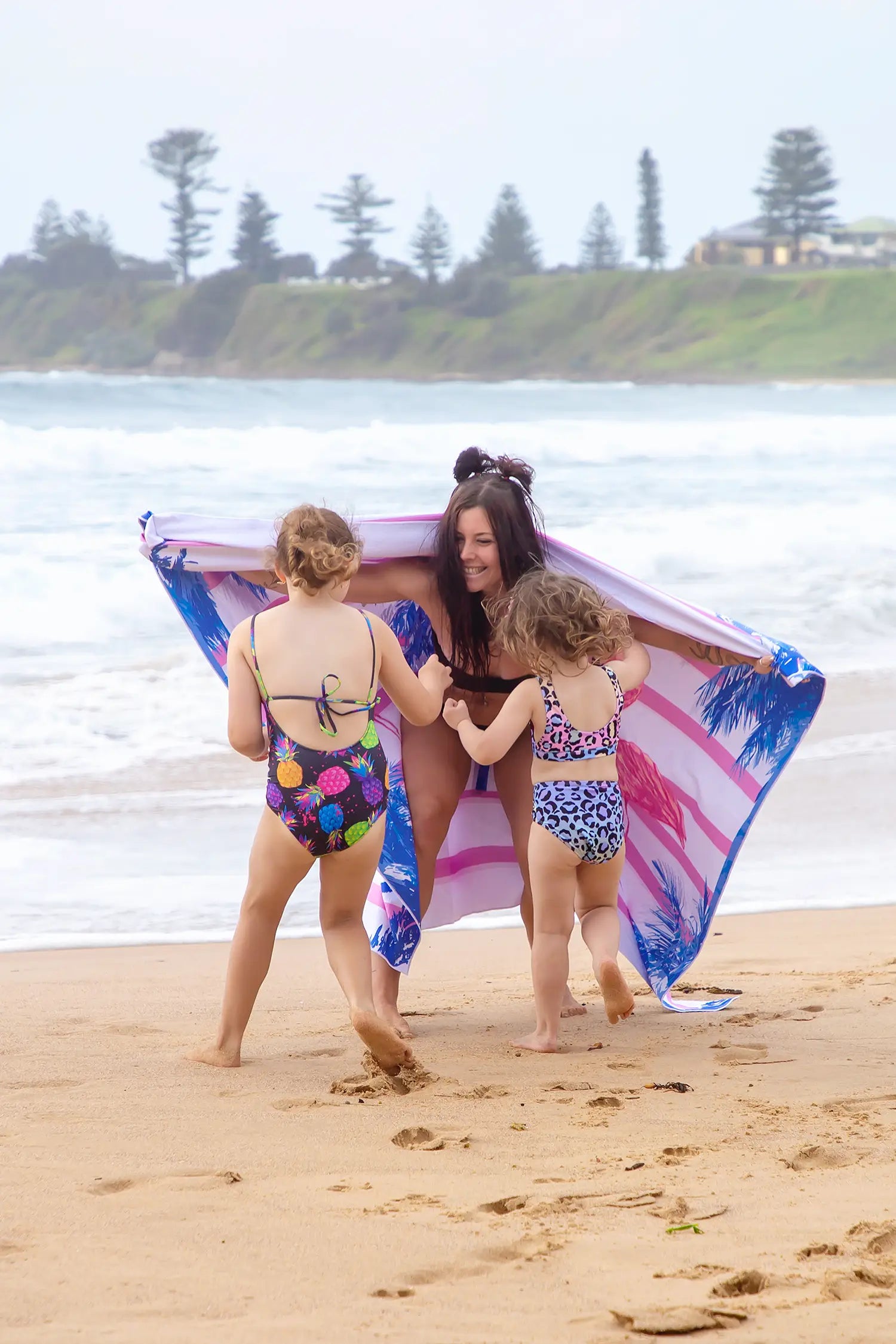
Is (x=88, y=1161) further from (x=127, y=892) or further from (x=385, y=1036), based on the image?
(x=127, y=892)

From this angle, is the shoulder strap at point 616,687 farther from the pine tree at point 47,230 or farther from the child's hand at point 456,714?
the pine tree at point 47,230

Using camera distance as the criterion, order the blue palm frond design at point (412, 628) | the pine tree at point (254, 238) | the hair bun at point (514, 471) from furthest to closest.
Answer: the pine tree at point (254, 238)
the blue palm frond design at point (412, 628)
the hair bun at point (514, 471)

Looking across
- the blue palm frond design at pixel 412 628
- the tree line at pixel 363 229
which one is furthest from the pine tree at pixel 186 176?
the blue palm frond design at pixel 412 628

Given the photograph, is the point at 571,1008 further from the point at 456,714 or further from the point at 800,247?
the point at 800,247

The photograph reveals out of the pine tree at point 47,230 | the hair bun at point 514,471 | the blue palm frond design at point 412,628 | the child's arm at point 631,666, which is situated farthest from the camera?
the pine tree at point 47,230

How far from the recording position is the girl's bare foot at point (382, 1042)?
11.3 feet

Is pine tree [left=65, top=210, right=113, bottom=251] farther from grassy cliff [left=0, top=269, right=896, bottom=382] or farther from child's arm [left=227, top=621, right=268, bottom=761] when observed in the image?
child's arm [left=227, top=621, right=268, bottom=761]

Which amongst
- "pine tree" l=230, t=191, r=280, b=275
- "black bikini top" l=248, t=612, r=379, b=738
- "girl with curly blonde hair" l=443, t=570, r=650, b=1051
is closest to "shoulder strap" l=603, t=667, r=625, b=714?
"girl with curly blonde hair" l=443, t=570, r=650, b=1051

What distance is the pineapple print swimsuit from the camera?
3.59 meters

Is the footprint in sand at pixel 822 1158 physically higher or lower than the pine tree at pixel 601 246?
lower

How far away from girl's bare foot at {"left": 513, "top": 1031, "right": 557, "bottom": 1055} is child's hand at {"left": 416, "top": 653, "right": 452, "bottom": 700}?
99 centimetres

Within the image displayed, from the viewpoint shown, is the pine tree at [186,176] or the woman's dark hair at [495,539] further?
Result: the pine tree at [186,176]

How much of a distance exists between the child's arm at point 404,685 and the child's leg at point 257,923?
0.46m

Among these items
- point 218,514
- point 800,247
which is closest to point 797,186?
point 800,247
